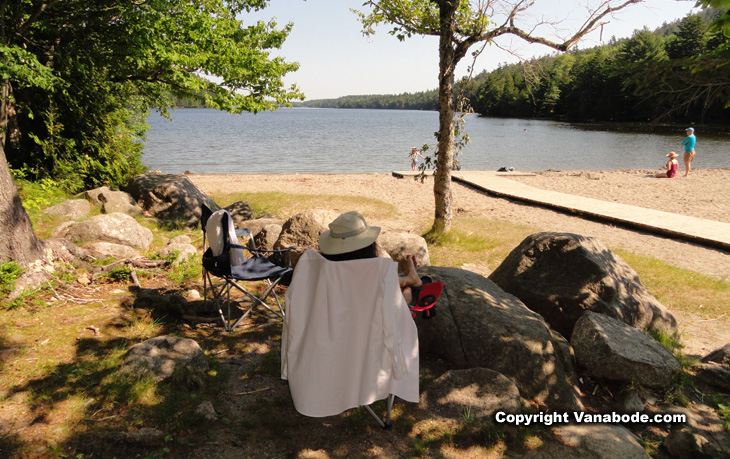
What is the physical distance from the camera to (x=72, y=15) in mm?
8820

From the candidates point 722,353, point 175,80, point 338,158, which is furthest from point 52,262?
point 338,158

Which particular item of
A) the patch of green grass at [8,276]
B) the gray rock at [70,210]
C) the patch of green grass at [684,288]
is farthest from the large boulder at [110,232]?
the patch of green grass at [684,288]

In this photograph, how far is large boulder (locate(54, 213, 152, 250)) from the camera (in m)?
6.65

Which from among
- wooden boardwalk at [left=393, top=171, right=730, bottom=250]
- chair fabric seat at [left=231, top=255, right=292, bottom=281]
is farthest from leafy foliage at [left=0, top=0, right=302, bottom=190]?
wooden boardwalk at [left=393, top=171, right=730, bottom=250]

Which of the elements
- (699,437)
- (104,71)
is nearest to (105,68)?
(104,71)

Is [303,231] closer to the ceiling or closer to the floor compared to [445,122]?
closer to the floor

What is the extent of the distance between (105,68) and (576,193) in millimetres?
14235

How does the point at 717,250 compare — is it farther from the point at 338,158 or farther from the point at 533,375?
the point at 338,158

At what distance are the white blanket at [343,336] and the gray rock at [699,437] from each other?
198 centimetres

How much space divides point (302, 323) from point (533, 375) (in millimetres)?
2101

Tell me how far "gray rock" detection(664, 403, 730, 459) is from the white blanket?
1.98 meters

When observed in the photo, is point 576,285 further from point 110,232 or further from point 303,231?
point 110,232

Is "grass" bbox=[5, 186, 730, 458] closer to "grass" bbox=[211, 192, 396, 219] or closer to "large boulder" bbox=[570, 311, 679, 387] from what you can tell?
"large boulder" bbox=[570, 311, 679, 387]

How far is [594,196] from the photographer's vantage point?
567 inches
